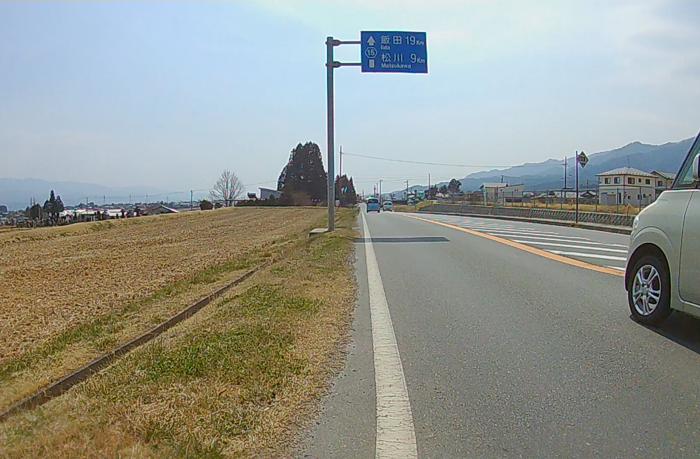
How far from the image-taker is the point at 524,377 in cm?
532

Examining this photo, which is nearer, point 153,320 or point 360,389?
point 360,389

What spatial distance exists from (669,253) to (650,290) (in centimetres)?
59

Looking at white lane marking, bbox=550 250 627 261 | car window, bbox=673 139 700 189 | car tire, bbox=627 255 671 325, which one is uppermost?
car window, bbox=673 139 700 189

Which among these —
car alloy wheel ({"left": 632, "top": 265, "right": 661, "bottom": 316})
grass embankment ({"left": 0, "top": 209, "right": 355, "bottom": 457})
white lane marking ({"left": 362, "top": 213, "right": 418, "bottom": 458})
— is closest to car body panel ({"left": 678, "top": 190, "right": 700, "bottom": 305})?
car alloy wheel ({"left": 632, "top": 265, "right": 661, "bottom": 316})

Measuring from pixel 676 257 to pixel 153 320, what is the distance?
636cm

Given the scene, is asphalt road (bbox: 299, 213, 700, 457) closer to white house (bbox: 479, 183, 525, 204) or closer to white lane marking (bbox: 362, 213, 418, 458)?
white lane marking (bbox: 362, 213, 418, 458)

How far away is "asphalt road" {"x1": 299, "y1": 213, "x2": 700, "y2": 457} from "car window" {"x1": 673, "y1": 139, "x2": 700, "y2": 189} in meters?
1.52

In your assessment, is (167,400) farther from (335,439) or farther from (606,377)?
(606,377)

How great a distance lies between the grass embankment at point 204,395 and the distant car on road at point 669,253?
3.28 meters

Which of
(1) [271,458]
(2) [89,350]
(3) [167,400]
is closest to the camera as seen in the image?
(1) [271,458]

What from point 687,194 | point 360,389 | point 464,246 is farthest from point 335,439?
point 464,246

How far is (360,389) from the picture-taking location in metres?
5.13

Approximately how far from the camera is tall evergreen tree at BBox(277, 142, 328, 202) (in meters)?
108

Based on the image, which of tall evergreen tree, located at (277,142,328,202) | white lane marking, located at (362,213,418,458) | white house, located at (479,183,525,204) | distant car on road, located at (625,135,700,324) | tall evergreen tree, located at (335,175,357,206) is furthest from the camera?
tall evergreen tree, located at (335,175,357,206)
